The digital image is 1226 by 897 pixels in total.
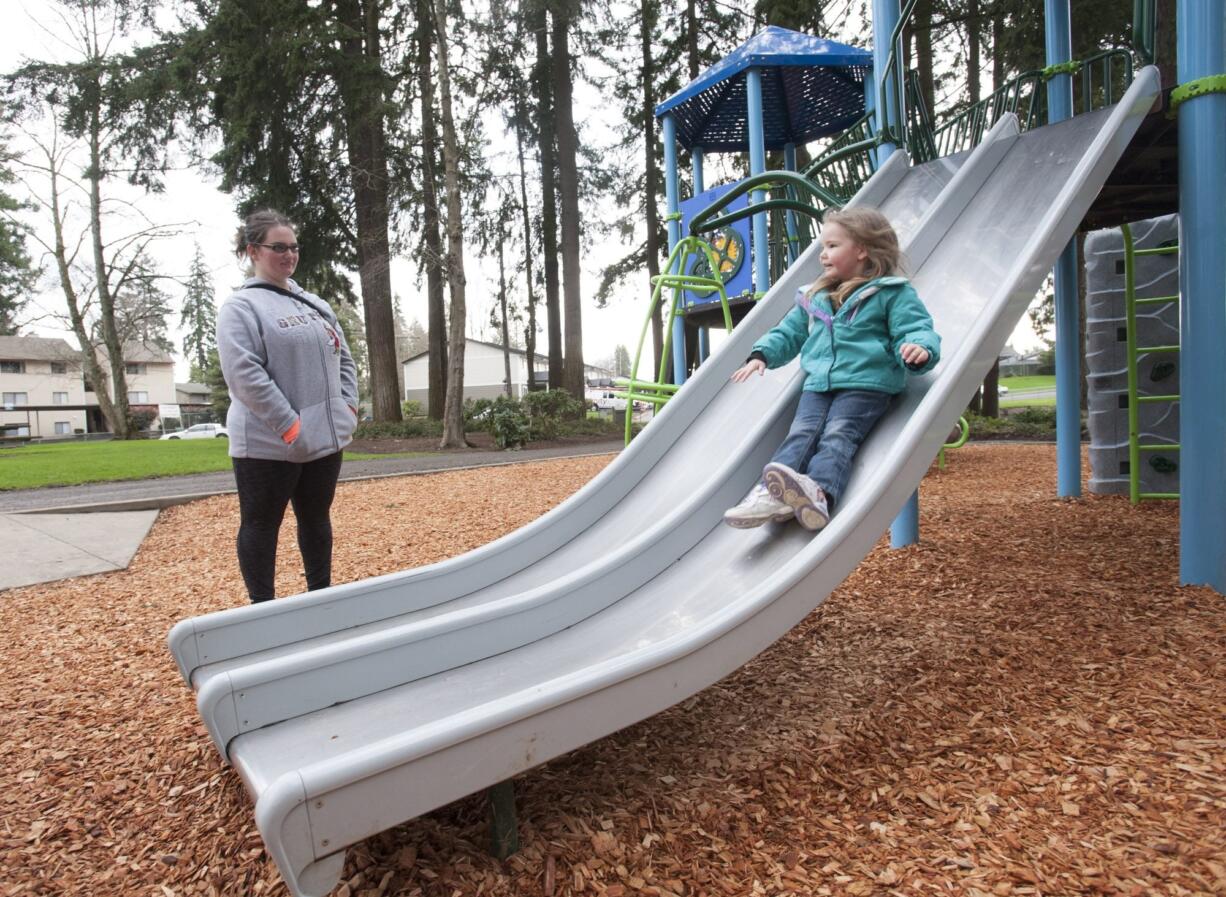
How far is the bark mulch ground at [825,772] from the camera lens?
1.76 meters

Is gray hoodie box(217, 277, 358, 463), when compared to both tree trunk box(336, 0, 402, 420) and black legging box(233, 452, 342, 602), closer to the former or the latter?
black legging box(233, 452, 342, 602)

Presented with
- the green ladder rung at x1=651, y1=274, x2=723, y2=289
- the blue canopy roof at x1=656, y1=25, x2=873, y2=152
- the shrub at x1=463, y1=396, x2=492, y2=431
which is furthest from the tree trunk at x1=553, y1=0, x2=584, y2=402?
the green ladder rung at x1=651, y1=274, x2=723, y2=289

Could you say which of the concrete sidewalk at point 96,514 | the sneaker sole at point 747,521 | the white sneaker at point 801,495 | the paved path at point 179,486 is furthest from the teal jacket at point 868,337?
the paved path at point 179,486

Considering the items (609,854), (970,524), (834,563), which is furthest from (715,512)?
(970,524)

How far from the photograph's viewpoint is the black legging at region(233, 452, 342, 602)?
290 cm

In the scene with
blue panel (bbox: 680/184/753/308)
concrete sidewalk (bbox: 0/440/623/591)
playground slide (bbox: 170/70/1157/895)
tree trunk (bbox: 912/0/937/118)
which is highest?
tree trunk (bbox: 912/0/937/118)

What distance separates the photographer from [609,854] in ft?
6.03

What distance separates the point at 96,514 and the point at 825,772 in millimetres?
Result: 7210

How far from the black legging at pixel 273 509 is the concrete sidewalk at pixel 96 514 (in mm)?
2760

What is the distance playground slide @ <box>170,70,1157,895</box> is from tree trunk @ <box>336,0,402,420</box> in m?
11.5

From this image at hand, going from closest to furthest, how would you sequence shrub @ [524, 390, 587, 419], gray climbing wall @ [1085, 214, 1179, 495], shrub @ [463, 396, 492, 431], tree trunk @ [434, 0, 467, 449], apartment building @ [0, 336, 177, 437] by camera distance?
gray climbing wall @ [1085, 214, 1179, 495] < tree trunk @ [434, 0, 467, 449] < shrub @ [463, 396, 492, 431] < shrub @ [524, 390, 587, 419] < apartment building @ [0, 336, 177, 437]

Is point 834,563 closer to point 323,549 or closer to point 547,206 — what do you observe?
point 323,549

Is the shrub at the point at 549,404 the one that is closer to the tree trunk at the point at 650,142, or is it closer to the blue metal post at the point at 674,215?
the tree trunk at the point at 650,142

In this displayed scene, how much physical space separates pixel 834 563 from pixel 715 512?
2.60 ft
